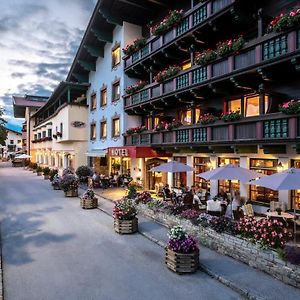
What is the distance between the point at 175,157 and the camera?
2203 cm

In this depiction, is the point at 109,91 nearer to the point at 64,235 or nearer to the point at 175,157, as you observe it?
the point at 175,157

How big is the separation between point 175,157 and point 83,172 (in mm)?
12924

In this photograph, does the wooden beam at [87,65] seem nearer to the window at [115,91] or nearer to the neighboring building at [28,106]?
the window at [115,91]

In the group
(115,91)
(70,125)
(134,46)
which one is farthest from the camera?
(70,125)

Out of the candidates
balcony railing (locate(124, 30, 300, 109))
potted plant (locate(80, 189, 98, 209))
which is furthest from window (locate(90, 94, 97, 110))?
potted plant (locate(80, 189, 98, 209))

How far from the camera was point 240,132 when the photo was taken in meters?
14.5

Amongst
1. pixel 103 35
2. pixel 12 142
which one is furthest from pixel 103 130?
pixel 12 142

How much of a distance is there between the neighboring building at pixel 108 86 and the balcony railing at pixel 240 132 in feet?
13.0

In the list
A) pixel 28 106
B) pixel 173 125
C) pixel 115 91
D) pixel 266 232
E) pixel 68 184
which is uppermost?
pixel 28 106

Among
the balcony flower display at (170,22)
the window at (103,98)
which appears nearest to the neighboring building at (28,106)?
the window at (103,98)

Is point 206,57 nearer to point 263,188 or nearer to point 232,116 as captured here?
point 232,116

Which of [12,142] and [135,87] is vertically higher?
[135,87]

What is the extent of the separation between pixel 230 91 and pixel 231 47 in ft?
8.96

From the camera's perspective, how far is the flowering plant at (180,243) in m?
9.09
